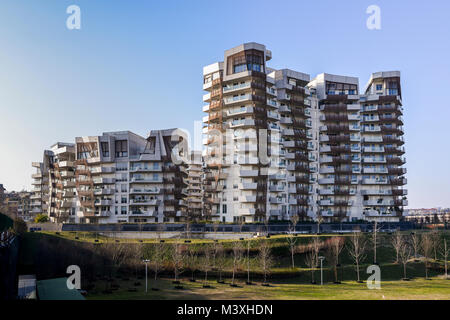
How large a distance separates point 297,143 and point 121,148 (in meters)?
54.2

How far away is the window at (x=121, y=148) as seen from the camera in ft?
409

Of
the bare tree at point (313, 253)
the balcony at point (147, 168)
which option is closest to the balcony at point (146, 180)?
the balcony at point (147, 168)

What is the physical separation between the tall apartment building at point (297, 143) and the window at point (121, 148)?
26878 mm

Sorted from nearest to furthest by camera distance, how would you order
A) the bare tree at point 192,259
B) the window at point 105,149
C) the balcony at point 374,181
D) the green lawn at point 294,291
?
1. the green lawn at point 294,291
2. the bare tree at point 192,259
3. the window at point 105,149
4. the balcony at point 374,181

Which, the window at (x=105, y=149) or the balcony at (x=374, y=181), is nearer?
the window at (x=105, y=149)

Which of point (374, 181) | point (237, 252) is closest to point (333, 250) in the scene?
point (237, 252)

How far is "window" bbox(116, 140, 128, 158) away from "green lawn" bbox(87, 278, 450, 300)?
68.0 meters

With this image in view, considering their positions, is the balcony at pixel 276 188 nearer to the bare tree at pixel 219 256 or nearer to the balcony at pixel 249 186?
the balcony at pixel 249 186

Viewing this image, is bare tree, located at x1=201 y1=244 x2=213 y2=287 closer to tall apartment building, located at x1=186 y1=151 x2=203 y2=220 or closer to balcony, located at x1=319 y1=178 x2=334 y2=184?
balcony, located at x1=319 y1=178 x2=334 y2=184

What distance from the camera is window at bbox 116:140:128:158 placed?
12475 cm

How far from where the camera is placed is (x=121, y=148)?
125 metres
